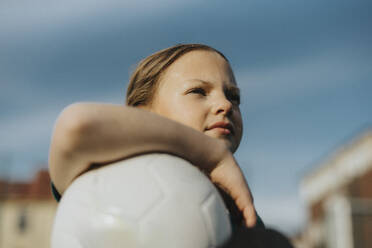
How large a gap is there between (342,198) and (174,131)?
2693 cm

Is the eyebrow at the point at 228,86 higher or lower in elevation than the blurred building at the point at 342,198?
higher

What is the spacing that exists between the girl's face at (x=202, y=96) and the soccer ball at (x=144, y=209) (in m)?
0.37

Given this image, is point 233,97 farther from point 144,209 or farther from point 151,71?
point 144,209

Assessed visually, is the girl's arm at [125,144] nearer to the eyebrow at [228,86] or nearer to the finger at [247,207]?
the finger at [247,207]

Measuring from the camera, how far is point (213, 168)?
54.2 inches

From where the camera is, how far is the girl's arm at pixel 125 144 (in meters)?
1.18

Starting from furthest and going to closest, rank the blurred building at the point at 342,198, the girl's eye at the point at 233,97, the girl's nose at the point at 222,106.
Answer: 1. the blurred building at the point at 342,198
2. the girl's eye at the point at 233,97
3. the girl's nose at the point at 222,106

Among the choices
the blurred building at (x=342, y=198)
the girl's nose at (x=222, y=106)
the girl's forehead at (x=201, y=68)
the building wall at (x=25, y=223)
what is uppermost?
the girl's forehead at (x=201, y=68)

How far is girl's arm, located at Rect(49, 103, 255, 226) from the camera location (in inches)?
46.3

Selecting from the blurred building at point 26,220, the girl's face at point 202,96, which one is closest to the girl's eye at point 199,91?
the girl's face at point 202,96

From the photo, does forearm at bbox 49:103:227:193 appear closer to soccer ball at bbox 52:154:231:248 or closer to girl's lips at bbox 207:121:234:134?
soccer ball at bbox 52:154:231:248

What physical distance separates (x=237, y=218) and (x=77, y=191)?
402mm

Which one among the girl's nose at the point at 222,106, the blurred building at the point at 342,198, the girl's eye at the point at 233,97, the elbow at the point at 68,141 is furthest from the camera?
the blurred building at the point at 342,198

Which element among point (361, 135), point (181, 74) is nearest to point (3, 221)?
point (361, 135)
